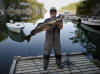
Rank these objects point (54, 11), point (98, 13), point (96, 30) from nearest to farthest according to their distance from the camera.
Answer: point (54, 11) < point (96, 30) < point (98, 13)

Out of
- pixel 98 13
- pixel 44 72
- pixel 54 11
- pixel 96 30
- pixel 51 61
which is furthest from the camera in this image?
pixel 98 13

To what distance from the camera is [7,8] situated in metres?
105

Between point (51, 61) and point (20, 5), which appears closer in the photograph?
point (51, 61)

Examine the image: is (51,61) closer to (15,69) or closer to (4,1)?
(15,69)

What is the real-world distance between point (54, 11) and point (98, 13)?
36471 mm

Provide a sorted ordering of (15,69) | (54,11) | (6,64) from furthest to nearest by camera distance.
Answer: (6,64), (15,69), (54,11)

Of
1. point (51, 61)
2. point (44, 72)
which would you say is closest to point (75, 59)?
point (51, 61)

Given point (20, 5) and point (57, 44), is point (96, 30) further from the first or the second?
point (20, 5)

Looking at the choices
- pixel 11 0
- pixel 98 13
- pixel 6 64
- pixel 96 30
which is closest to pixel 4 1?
pixel 11 0

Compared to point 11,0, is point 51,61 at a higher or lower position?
lower

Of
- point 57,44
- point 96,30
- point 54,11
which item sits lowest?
point 96,30

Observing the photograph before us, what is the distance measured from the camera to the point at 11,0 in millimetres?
101000

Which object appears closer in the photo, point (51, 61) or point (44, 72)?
point (44, 72)

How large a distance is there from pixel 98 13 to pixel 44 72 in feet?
120
